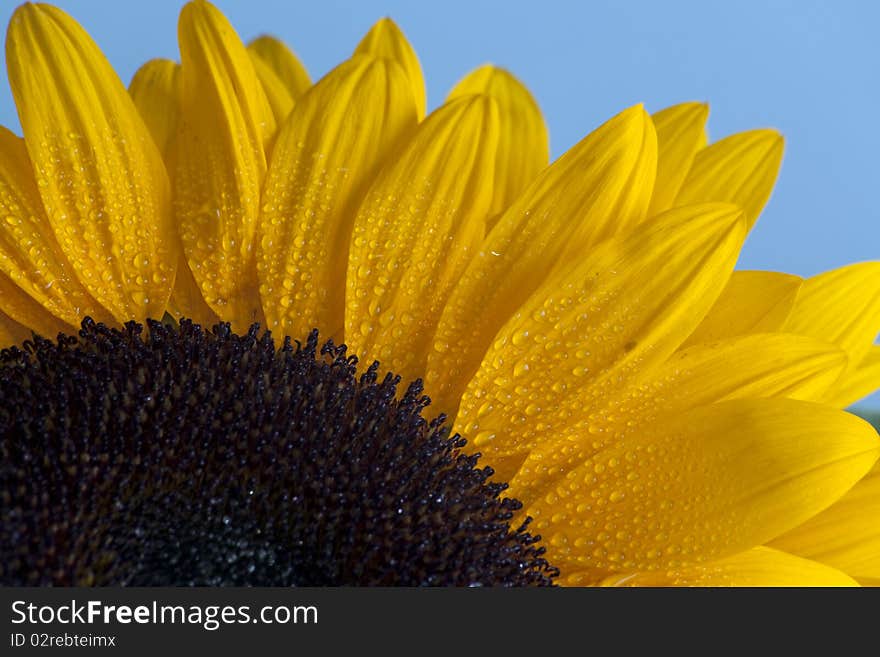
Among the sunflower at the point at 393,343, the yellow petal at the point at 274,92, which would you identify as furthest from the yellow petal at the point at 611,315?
the yellow petal at the point at 274,92

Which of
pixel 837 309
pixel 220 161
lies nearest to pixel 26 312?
pixel 220 161

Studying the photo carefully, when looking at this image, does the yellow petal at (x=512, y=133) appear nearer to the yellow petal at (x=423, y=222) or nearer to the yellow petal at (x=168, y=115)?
the yellow petal at (x=423, y=222)

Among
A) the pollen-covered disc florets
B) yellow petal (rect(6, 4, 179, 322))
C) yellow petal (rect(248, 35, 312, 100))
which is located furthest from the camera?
yellow petal (rect(248, 35, 312, 100))

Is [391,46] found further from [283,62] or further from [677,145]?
[677,145]

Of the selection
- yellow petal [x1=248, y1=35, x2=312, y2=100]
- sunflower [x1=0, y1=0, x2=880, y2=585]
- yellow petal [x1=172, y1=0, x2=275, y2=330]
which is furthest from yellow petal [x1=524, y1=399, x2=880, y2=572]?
yellow petal [x1=248, y1=35, x2=312, y2=100]

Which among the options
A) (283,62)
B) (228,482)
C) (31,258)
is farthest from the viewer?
(283,62)

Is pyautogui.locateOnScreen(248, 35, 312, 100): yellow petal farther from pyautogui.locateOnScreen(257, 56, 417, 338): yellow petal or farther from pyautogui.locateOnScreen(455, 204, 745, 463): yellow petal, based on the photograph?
pyautogui.locateOnScreen(455, 204, 745, 463): yellow petal

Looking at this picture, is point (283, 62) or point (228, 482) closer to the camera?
point (228, 482)
